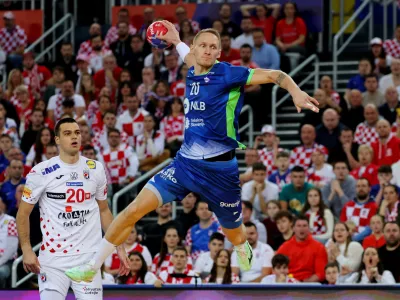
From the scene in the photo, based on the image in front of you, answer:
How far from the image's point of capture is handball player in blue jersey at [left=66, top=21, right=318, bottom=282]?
1023 cm

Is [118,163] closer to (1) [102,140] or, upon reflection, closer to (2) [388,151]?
(1) [102,140]

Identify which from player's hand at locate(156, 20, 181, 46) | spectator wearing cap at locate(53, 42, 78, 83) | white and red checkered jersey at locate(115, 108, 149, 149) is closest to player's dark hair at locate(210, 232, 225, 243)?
white and red checkered jersey at locate(115, 108, 149, 149)

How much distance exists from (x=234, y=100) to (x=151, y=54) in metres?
10.3

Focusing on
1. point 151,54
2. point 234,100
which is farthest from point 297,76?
point 234,100

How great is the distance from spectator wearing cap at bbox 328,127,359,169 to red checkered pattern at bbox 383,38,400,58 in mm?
2752

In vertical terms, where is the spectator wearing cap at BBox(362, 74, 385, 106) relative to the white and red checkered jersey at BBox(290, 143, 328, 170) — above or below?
above

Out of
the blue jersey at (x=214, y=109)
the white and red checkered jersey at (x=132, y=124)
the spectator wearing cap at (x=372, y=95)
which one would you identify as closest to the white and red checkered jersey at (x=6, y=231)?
the white and red checkered jersey at (x=132, y=124)

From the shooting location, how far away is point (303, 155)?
17.3 meters

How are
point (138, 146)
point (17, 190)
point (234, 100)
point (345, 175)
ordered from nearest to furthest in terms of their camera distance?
point (234, 100) < point (345, 175) < point (17, 190) < point (138, 146)

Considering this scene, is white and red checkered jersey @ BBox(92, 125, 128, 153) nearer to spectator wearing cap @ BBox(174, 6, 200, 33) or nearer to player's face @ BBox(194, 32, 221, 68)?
spectator wearing cap @ BBox(174, 6, 200, 33)

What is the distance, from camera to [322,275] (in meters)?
14.8

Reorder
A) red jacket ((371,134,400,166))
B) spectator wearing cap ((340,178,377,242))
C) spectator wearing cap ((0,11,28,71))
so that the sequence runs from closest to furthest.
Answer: spectator wearing cap ((340,178,377,242))
red jacket ((371,134,400,166))
spectator wearing cap ((0,11,28,71))

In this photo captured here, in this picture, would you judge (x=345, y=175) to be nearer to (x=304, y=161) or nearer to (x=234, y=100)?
(x=304, y=161)

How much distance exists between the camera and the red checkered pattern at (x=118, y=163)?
Result: 709 inches
